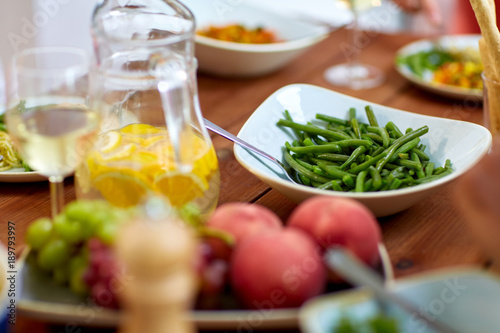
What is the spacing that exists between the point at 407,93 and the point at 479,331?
0.91 metres

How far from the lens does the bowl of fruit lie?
22.9 inches

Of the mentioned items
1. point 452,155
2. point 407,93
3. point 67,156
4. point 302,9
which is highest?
point 67,156

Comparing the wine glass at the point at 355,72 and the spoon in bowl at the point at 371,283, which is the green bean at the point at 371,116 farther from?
the spoon in bowl at the point at 371,283

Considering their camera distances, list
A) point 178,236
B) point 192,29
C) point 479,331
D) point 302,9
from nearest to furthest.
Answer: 1. point 178,236
2. point 479,331
3. point 192,29
4. point 302,9

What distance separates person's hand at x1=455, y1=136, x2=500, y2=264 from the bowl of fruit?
10cm

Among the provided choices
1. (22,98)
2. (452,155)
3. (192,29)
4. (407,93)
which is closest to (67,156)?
(22,98)

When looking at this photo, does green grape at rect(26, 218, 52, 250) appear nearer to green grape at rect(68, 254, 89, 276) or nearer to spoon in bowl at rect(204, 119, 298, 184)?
green grape at rect(68, 254, 89, 276)

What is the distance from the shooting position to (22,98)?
2.14 ft

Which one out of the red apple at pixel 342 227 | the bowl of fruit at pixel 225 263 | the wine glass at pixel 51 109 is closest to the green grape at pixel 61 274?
the bowl of fruit at pixel 225 263

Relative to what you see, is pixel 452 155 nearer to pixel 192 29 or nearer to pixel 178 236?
pixel 192 29

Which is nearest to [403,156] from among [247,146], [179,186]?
[247,146]

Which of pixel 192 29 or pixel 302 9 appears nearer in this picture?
pixel 192 29

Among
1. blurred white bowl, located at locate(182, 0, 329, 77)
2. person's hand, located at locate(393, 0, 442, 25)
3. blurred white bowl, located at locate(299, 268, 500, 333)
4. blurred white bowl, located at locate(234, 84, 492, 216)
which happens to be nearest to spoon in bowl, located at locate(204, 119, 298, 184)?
blurred white bowl, located at locate(234, 84, 492, 216)

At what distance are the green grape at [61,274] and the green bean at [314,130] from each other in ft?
1.57
